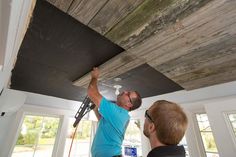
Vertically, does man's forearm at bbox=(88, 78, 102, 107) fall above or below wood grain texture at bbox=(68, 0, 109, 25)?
below

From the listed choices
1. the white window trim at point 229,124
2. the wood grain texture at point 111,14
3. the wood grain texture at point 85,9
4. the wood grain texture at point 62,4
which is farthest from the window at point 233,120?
the wood grain texture at point 62,4

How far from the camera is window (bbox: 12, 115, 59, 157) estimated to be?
195 cm

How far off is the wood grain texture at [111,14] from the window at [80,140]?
215cm

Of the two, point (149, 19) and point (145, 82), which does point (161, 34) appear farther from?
point (145, 82)

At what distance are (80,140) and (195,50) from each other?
2628 mm

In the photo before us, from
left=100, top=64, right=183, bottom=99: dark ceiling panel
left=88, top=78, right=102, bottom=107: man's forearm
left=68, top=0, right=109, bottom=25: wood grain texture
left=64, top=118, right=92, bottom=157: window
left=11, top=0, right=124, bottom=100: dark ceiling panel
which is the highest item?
left=100, top=64, right=183, bottom=99: dark ceiling panel

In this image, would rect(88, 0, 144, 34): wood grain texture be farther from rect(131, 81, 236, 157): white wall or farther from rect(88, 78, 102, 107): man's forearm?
rect(131, 81, 236, 157): white wall

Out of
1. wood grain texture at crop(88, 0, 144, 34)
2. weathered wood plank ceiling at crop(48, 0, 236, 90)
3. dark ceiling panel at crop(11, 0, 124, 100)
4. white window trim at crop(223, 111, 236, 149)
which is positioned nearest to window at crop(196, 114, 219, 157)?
white window trim at crop(223, 111, 236, 149)

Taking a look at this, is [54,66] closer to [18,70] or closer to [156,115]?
[18,70]

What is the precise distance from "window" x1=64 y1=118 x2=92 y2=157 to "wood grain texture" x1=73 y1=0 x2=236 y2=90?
1.42 meters

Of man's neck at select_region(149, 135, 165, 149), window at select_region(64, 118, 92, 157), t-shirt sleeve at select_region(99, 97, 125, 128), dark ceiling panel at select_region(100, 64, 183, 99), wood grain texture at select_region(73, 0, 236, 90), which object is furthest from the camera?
window at select_region(64, 118, 92, 157)

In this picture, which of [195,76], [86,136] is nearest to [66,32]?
[195,76]

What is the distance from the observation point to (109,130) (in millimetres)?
1007

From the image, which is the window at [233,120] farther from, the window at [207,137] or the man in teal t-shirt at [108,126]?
the man in teal t-shirt at [108,126]
